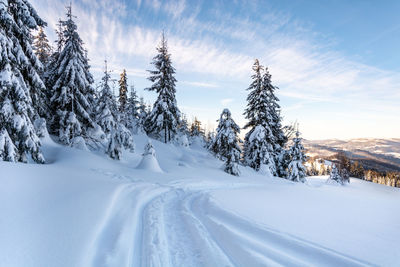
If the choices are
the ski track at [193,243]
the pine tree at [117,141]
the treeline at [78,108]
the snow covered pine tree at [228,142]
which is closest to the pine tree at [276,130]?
the treeline at [78,108]

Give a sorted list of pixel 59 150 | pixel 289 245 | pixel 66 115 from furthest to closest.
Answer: pixel 66 115
pixel 59 150
pixel 289 245

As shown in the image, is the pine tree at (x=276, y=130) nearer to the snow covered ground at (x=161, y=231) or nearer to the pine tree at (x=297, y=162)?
the pine tree at (x=297, y=162)

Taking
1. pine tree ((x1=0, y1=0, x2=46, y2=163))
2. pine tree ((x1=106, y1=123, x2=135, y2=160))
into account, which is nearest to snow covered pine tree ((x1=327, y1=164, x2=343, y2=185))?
pine tree ((x1=106, y1=123, x2=135, y2=160))

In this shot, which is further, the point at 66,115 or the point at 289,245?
the point at 66,115

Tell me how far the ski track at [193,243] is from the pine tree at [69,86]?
11.5 metres

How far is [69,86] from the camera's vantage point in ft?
44.8

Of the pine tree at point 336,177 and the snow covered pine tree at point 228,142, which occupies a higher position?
the snow covered pine tree at point 228,142

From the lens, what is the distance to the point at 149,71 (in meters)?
25.1

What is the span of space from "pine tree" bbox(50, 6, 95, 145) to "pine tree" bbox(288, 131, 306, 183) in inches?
891

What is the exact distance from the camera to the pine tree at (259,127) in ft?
66.4

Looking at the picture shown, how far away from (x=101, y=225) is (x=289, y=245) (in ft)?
12.6

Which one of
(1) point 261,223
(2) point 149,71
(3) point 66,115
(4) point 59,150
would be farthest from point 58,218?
(2) point 149,71

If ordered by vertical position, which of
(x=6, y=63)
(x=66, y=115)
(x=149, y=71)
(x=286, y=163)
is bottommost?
(x=286, y=163)

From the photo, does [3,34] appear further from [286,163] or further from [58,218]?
[286,163]
